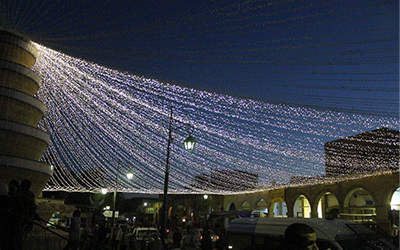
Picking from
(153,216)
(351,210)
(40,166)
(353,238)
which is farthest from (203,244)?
(153,216)

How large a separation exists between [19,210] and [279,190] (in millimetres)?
28567

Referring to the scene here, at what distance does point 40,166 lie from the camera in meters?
15.9

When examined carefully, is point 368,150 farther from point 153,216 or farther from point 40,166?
Answer: point 153,216

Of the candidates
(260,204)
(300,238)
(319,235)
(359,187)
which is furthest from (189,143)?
(260,204)

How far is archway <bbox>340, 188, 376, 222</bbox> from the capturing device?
908 inches

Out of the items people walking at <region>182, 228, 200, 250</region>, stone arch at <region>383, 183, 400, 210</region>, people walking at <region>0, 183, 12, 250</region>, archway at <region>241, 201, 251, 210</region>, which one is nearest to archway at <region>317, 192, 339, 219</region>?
stone arch at <region>383, 183, 400, 210</region>

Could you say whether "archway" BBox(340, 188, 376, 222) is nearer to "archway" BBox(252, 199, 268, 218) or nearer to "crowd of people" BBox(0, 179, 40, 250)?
"archway" BBox(252, 199, 268, 218)

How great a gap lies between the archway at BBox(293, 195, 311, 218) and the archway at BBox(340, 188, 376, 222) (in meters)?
5.37

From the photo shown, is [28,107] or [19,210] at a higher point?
[28,107]

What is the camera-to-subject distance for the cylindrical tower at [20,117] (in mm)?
15008

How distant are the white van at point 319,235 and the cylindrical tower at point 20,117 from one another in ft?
37.5

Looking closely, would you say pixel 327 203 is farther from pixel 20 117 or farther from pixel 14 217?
pixel 14 217

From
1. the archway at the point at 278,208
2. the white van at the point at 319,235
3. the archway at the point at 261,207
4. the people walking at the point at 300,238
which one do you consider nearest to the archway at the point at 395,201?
the archway at the point at 278,208

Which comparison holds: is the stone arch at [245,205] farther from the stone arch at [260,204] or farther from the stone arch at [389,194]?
the stone arch at [389,194]
